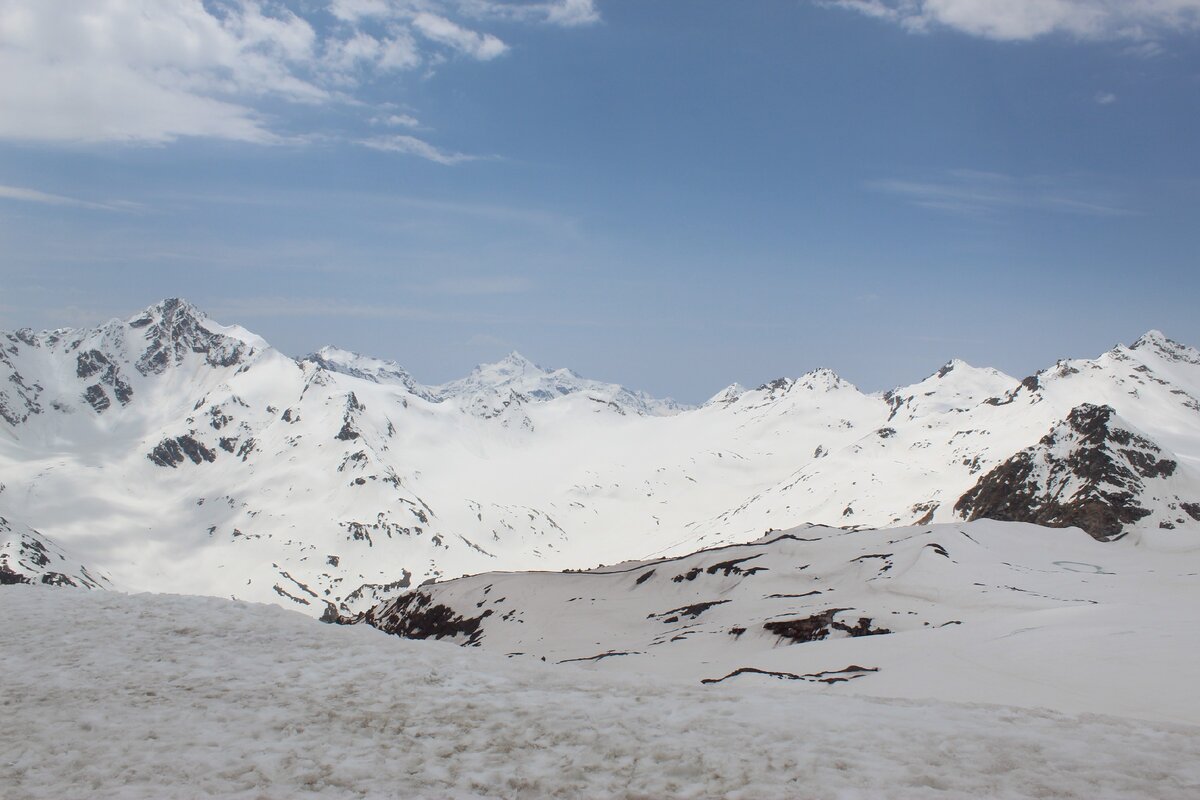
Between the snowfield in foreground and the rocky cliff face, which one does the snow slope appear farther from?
the rocky cliff face

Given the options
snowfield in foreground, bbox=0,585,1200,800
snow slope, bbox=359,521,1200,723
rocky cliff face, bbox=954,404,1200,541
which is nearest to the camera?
snowfield in foreground, bbox=0,585,1200,800

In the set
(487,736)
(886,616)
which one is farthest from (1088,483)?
(487,736)

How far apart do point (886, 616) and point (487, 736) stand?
73.4ft

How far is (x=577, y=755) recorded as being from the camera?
31.6 ft

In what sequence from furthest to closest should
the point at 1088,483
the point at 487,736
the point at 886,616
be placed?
the point at 1088,483
the point at 886,616
the point at 487,736

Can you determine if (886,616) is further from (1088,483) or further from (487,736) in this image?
(1088,483)

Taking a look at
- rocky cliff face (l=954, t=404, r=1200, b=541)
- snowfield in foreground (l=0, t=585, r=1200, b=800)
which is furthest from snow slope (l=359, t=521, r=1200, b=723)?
rocky cliff face (l=954, t=404, r=1200, b=541)

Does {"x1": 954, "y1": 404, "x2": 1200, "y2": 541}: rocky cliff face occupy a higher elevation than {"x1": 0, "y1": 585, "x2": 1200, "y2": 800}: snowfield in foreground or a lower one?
higher

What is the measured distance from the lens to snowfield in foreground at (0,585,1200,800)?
8.73 meters

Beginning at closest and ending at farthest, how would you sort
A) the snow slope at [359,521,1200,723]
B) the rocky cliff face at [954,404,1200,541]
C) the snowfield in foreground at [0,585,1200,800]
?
the snowfield in foreground at [0,585,1200,800] < the snow slope at [359,521,1200,723] < the rocky cliff face at [954,404,1200,541]

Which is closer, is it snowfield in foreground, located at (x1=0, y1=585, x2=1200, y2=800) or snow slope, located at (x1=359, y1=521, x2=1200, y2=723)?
snowfield in foreground, located at (x1=0, y1=585, x2=1200, y2=800)

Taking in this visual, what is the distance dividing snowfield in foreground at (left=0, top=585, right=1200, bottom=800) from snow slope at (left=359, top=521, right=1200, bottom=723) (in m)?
4.02

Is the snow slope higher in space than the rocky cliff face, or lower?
lower

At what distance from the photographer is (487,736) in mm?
10289
